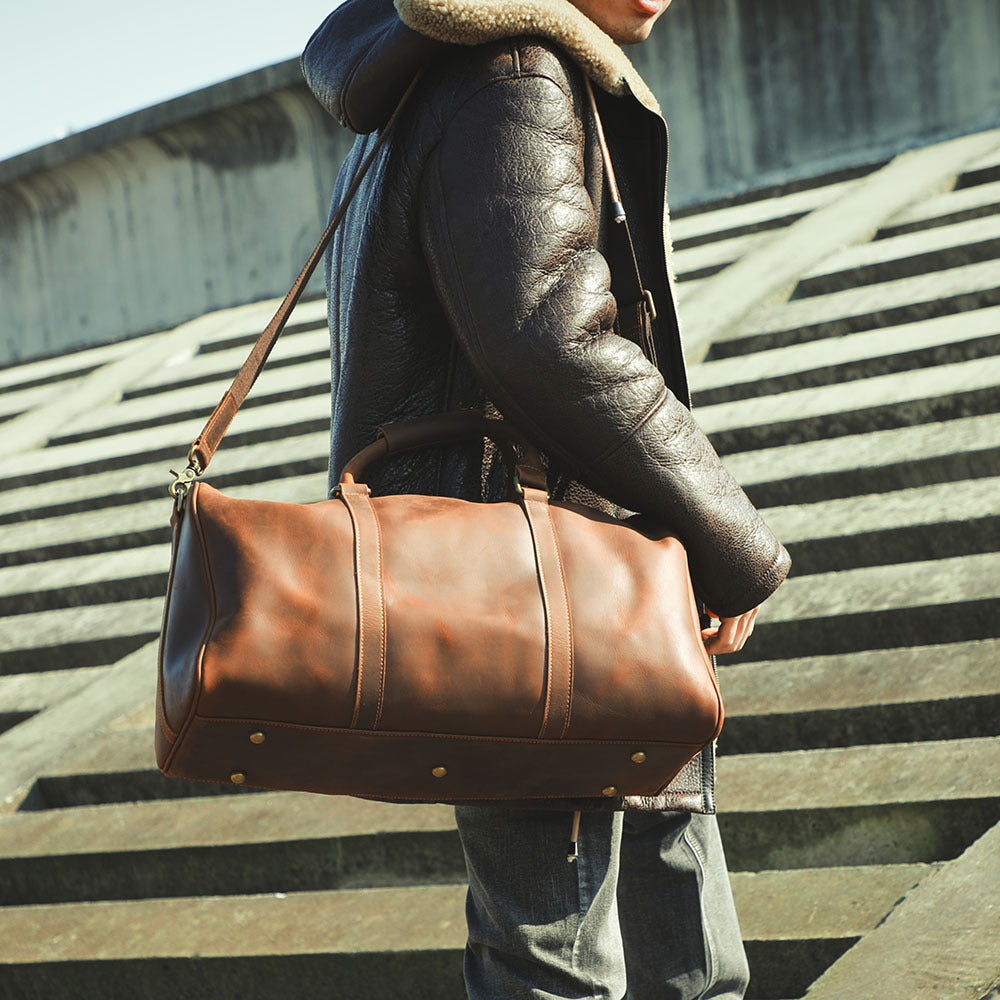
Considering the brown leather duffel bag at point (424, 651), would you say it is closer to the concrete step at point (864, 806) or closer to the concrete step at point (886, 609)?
the concrete step at point (864, 806)

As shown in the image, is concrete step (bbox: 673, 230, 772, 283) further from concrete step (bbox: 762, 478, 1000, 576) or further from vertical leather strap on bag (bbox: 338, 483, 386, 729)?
vertical leather strap on bag (bbox: 338, 483, 386, 729)

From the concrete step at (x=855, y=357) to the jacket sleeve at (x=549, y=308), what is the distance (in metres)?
2.93

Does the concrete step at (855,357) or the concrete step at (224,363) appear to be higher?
the concrete step at (855,357)

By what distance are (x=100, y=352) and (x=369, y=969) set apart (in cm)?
621

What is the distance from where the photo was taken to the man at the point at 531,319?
5.03 ft

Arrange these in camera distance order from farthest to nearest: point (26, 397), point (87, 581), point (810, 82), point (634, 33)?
point (810, 82) < point (26, 397) < point (87, 581) < point (634, 33)

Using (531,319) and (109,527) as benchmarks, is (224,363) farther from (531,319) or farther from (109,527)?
(531,319)

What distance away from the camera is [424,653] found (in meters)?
1.44

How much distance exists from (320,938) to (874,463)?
2.09 m

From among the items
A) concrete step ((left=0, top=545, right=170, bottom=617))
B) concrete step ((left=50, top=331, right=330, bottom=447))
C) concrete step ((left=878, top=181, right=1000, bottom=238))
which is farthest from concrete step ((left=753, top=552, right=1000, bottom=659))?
concrete step ((left=50, top=331, right=330, bottom=447))

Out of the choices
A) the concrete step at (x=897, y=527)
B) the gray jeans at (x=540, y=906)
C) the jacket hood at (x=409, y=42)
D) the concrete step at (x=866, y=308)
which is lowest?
the concrete step at (x=897, y=527)

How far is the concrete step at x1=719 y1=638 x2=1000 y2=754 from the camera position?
2.84 metres

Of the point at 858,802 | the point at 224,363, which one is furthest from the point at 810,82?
the point at 858,802

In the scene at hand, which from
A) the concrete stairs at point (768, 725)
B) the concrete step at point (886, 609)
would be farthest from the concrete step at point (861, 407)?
the concrete step at point (886, 609)
